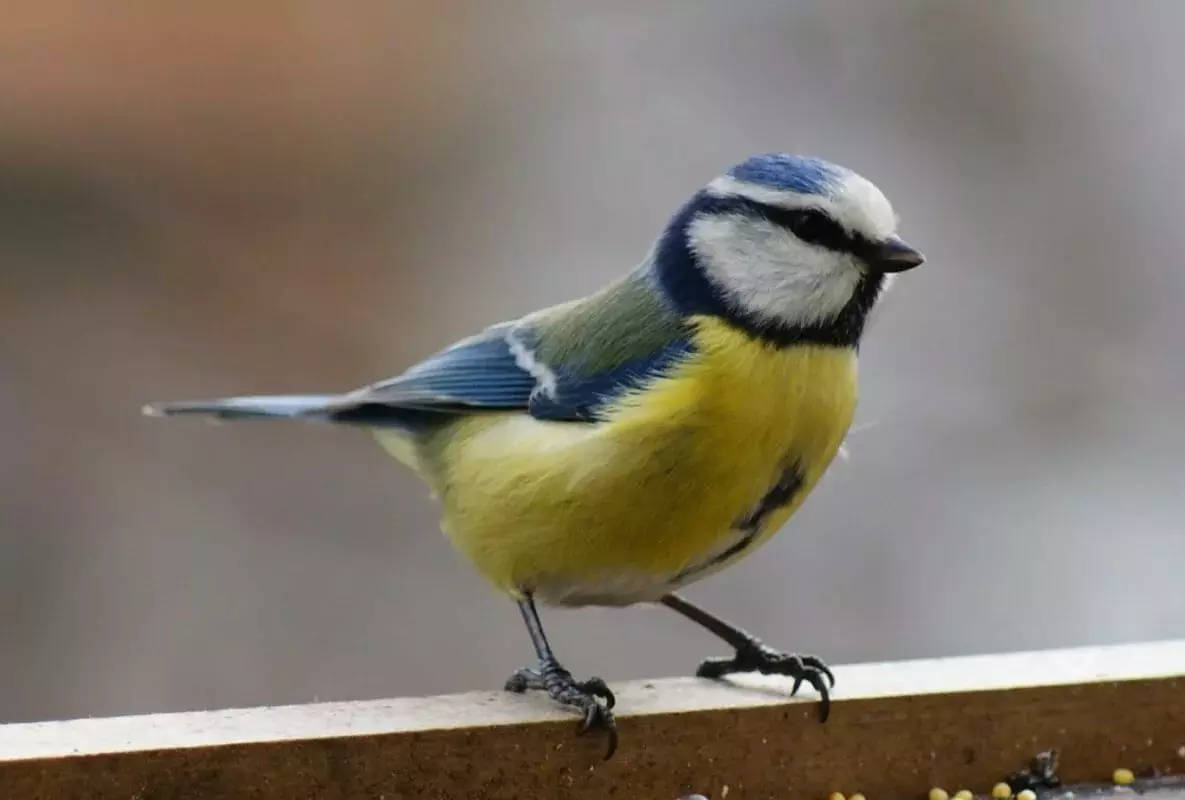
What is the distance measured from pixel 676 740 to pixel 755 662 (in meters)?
0.16

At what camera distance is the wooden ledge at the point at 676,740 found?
3.29ft

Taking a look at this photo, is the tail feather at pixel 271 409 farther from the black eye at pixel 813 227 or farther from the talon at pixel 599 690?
the black eye at pixel 813 227

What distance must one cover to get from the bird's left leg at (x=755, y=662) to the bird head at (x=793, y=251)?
10.9 inches

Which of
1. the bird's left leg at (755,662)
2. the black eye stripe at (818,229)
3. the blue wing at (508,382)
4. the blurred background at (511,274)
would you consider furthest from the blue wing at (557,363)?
the blurred background at (511,274)

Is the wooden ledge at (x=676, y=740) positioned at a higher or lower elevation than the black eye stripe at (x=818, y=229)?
lower

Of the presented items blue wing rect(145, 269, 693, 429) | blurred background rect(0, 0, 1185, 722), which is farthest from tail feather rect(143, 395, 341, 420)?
blurred background rect(0, 0, 1185, 722)

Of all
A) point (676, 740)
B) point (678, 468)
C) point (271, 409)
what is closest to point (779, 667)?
point (676, 740)

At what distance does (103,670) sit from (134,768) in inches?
46.8

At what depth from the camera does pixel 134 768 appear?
990 mm

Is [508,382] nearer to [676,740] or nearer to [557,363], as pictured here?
[557,363]

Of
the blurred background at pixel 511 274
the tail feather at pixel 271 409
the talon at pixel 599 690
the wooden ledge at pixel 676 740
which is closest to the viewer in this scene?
the wooden ledge at pixel 676 740

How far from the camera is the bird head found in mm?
1052

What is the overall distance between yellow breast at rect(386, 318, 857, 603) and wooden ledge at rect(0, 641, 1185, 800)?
12 centimetres

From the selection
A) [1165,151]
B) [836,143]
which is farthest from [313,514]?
[1165,151]
